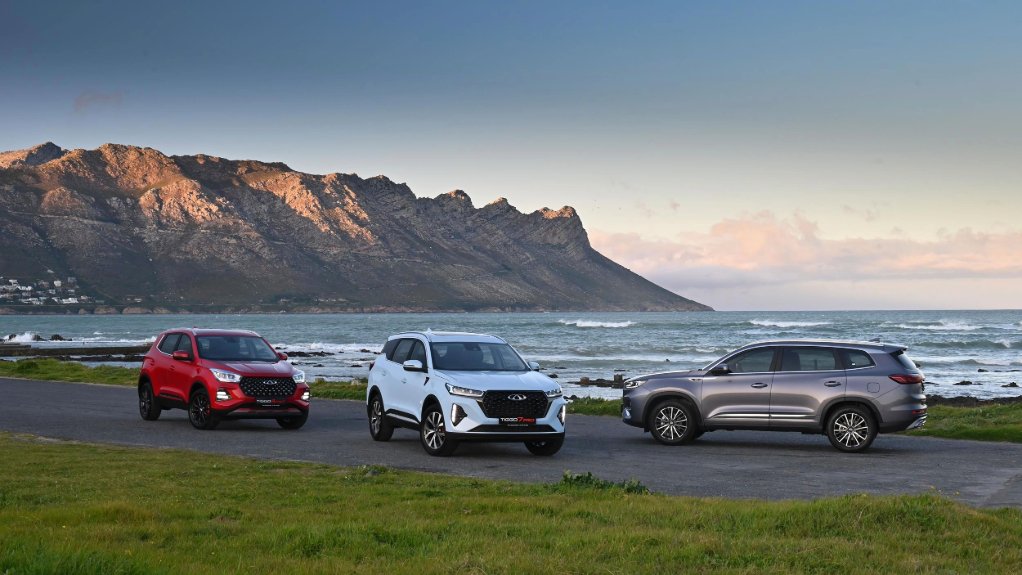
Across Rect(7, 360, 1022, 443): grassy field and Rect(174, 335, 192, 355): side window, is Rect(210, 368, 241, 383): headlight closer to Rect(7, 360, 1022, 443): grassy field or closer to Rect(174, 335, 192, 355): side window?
Rect(174, 335, 192, 355): side window

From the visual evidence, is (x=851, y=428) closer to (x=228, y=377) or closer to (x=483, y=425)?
(x=483, y=425)

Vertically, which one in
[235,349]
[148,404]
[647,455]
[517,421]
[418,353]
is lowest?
[647,455]

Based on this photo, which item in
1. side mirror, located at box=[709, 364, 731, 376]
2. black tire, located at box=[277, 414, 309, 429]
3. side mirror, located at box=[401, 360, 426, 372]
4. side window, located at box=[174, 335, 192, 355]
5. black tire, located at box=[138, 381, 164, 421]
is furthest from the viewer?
black tire, located at box=[138, 381, 164, 421]

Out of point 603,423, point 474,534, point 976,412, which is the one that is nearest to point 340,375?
point 603,423

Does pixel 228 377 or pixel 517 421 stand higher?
pixel 228 377

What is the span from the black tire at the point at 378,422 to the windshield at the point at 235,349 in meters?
3.52

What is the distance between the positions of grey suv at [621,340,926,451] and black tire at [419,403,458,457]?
418 cm

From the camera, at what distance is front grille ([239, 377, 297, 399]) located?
806 inches

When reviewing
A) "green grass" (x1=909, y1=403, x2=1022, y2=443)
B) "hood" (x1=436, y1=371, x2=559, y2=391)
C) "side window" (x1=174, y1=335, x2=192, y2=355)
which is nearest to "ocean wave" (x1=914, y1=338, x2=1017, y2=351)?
"green grass" (x1=909, y1=403, x2=1022, y2=443)

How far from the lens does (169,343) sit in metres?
22.6

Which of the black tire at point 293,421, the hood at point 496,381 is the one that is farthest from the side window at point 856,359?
the black tire at point 293,421

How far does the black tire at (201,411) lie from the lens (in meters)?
20.5

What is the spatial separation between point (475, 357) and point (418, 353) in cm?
105

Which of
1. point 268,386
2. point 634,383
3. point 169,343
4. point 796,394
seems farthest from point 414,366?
point 169,343
